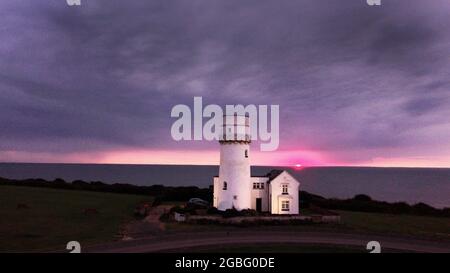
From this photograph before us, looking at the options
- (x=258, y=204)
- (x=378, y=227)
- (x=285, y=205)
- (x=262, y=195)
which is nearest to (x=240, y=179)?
(x=262, y=195)

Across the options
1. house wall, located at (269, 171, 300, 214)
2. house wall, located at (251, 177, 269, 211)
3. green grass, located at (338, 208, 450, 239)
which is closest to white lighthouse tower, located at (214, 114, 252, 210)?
A: house wall, located at (251, 177, 269, 211)

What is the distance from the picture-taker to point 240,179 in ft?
134

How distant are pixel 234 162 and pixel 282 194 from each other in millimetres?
6588

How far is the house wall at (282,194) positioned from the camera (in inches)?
1609

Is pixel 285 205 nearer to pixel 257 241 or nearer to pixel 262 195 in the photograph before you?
pixel 262 195

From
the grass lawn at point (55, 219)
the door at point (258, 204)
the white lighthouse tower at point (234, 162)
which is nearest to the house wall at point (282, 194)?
the door at point (258, 204)

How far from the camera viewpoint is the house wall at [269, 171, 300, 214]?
40875mm

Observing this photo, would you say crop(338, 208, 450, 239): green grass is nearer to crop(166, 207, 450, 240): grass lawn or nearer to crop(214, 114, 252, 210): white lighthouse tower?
crop(166, 207, 450, 240): grass lawn

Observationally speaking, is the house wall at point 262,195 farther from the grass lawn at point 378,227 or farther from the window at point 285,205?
the grass lawn at point 378,227

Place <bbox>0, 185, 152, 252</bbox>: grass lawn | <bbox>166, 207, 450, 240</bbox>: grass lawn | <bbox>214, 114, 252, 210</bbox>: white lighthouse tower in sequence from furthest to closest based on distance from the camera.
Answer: <bbox>214, 114, 252, 210</bbox>: white lighthouse tower, <bbox>166, 207, 450, 240</bbox>: grass lawn, <bbox>0, 185, 152, 252</bbox>: grass lawn

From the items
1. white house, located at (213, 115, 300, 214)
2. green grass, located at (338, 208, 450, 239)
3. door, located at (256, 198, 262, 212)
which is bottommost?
green grass, located at (338, 208, 450, 239)
